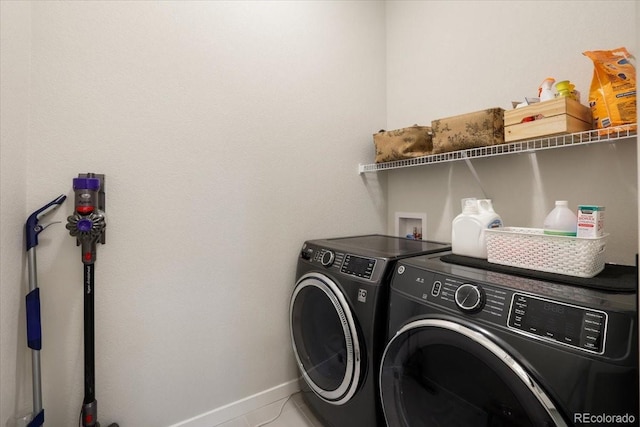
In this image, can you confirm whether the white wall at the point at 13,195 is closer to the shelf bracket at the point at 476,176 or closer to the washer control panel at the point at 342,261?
the washer control panel at the point at 342,261

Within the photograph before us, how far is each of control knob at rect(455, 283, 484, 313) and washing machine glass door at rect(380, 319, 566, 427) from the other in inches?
2.2

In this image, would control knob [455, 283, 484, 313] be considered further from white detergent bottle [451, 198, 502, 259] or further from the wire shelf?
the wire shelf

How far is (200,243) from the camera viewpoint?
1.37 m

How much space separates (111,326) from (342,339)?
0.95 meters

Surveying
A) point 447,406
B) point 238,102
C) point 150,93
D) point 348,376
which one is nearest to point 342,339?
point 348,376

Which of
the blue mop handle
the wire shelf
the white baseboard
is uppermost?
the wire shelf

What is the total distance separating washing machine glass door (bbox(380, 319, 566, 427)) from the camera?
677 millimetres

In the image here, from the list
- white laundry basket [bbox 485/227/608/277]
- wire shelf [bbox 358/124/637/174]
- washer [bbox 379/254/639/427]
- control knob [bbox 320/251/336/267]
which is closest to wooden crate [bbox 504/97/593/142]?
wire shelf [bbox 358/124/637/174]

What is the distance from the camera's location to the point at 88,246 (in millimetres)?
1063

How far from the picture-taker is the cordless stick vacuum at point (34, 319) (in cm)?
97

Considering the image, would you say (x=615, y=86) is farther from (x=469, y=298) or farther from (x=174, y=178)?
(x=174, y=178)

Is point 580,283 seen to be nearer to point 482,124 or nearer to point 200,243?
point 482,124

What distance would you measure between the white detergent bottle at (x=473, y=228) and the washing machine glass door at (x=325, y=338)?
0.53m

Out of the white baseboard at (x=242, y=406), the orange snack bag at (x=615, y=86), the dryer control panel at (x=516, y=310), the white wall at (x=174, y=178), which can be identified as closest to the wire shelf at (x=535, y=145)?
the orange snack bag at (x=615, y=86)
